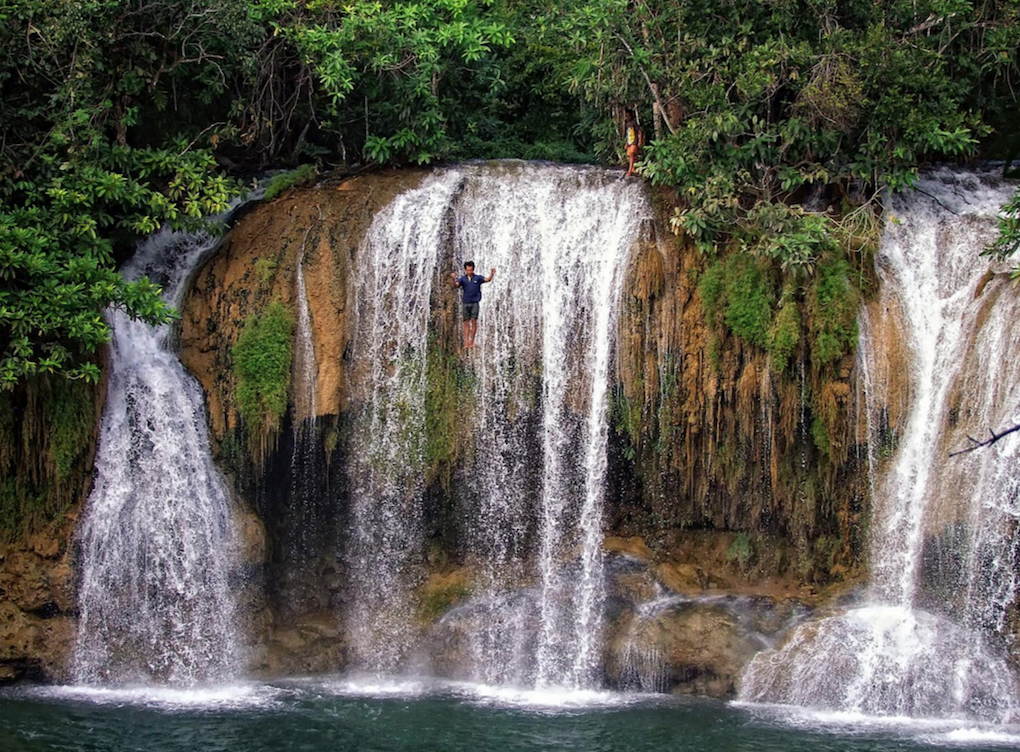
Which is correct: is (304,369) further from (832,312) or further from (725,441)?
(832,312)

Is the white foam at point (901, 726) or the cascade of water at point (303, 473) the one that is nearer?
the white foam at point (901, 726)

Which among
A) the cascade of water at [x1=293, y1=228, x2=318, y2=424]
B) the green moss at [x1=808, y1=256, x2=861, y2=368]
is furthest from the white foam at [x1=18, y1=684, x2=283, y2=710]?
the green moss at [x1=808, y1=256, x2=861, y2=368]

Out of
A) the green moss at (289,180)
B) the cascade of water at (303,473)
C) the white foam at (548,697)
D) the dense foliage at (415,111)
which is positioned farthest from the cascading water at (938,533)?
the green moss at (289,180)

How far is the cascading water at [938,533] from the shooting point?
14.2 metres

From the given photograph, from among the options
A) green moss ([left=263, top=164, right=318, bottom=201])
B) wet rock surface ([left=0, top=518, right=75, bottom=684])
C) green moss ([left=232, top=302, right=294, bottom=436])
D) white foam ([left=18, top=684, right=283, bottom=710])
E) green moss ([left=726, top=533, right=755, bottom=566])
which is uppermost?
green moss ([left=263, top=164, right=318, bottom=201])

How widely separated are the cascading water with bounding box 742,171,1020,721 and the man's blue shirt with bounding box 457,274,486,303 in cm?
437

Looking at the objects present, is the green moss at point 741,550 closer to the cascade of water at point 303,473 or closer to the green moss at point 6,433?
the cascade of water at point 303,473

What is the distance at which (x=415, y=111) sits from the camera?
1783 centimetres

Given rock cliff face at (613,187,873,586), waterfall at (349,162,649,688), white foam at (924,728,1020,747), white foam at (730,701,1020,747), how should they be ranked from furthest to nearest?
waterfall at (349,162,649,688)
rock cliff face at (613,187,873,586)
white foam at (730,701,1020,747)
white foam at (924,728,1020,747)

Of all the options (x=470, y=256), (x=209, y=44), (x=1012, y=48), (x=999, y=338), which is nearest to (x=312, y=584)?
(x=470, y=256)

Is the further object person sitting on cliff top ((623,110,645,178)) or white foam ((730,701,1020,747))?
person sitting on cliff top ((623,110,645,178))

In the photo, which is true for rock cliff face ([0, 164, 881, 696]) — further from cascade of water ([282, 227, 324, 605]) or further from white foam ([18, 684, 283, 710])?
white foam ([18, 684, 283, 710])

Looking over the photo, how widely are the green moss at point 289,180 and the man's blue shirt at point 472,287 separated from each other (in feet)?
9.32

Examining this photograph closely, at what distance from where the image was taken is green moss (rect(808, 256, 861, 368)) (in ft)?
48.9
